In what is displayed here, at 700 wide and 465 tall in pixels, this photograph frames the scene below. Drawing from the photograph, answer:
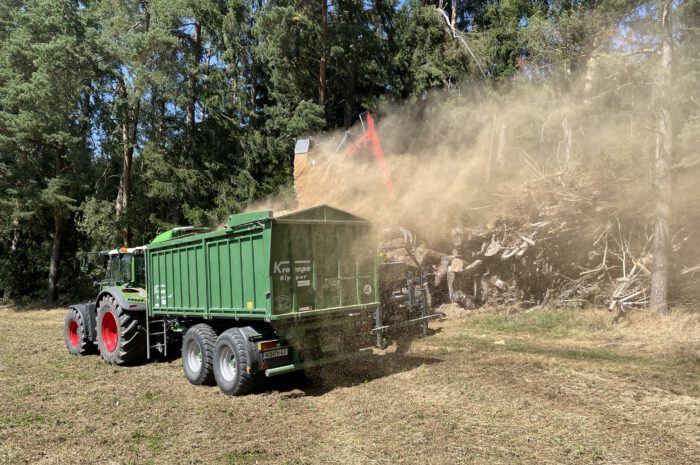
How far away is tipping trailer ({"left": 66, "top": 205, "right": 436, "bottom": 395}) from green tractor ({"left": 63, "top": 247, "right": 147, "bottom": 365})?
756mm

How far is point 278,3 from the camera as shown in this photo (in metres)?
21.7

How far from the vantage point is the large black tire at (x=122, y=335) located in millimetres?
9942

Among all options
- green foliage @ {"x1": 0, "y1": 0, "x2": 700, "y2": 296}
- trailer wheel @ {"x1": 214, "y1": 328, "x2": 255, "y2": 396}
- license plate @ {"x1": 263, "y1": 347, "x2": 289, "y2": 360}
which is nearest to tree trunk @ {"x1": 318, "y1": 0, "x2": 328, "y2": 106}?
green foliage @ {"x1": 0, "y1": 0, "x2": 700, "y2": 296}

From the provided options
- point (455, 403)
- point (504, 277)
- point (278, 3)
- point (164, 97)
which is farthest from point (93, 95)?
point (455, 403)

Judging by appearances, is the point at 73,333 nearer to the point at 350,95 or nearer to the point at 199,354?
the point at 199,354

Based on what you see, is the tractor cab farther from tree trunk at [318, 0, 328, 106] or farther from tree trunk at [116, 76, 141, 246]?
tree trunk at [116, 76, 141, 246]

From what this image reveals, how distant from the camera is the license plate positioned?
7100mm

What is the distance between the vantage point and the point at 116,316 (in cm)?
1012

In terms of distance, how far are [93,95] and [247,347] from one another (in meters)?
26.3

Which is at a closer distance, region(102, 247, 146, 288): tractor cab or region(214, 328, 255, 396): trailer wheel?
region(214, 328, 255, 396): trailer wheel

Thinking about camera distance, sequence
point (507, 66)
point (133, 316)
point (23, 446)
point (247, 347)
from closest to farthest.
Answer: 1. point (23, 446)
2. point (247, 347)
3. point (133, 316)
4. point (507, 66)

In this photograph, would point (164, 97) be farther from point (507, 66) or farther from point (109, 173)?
point (507, 66)

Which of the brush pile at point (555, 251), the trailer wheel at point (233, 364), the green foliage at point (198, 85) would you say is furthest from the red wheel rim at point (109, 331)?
the green foliage at point (198, 85)

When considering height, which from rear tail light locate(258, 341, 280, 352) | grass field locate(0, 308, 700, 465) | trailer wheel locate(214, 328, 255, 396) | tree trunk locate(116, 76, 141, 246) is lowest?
grass field locate(0, 308, 700, 465)
